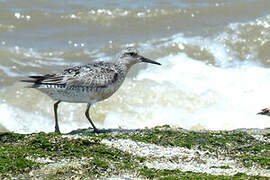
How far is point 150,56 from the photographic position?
17.0 metres

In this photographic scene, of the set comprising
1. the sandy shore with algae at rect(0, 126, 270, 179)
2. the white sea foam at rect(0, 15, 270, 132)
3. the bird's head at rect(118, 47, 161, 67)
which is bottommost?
the sandy shore with algae at rect(0, 126, 270, 179)

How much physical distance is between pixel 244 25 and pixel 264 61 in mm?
2242

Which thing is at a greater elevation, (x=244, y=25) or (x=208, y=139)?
(x=244, y=25)

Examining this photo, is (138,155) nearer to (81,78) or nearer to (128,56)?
(81,78)

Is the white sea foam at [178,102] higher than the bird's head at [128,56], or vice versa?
the bird's head at [128,56]

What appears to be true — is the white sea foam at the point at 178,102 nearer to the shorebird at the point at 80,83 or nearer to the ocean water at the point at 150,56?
the ocean water at the point at 150,56

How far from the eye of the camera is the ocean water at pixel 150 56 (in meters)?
13.9

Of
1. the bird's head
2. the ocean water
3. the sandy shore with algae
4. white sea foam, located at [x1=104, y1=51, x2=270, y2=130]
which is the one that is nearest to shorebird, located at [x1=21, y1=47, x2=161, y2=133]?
the bird's head

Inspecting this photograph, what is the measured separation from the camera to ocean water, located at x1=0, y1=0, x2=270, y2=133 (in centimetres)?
1393

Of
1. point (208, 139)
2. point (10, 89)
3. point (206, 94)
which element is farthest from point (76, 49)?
point (208, 139)

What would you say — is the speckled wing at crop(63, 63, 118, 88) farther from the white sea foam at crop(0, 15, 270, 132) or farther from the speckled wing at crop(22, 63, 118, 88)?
the white sea foam at crop(0, 15, 270, 132)

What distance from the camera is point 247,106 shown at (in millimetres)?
14422

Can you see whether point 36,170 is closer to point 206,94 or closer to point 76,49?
point 206,94

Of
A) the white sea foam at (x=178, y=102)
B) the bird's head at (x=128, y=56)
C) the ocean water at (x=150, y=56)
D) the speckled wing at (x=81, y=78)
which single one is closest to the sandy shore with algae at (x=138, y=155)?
the speckled wing at (x=81, y=78)
